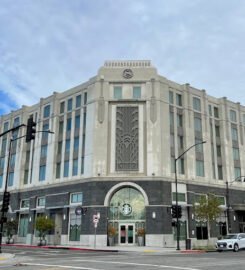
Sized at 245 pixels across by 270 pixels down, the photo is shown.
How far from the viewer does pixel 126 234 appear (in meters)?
43.7

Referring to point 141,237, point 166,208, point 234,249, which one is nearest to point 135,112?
point 166,208

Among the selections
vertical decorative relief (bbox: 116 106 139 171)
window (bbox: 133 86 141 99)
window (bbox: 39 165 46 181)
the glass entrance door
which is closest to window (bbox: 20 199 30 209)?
window (bbox: 39 165 46 181)

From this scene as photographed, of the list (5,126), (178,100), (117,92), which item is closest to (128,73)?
(117,92)

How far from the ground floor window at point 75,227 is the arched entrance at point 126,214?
471 centimetres

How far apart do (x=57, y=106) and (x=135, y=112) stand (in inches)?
567

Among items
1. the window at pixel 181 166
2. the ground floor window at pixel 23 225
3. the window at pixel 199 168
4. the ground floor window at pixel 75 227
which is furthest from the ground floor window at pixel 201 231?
the ground floor window at pixel 23 225

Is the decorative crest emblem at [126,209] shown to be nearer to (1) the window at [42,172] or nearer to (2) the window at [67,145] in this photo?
(2) the window at [67,145]

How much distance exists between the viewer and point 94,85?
50219mm

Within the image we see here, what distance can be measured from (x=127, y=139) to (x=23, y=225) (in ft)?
73.5

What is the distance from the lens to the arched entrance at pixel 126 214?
4362cm

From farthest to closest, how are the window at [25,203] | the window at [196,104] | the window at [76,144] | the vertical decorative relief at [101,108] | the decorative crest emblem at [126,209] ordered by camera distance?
the window at [25,203]
the window at [196,104]
the window at [76,144]
the vertical decorative relief at [101,108]
the decorative crest emblem at [126,209]

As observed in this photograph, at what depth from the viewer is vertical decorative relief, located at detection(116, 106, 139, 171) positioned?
4609 centimetres

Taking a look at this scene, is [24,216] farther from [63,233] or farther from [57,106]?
[57,106]

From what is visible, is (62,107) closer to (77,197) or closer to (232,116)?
(77,197)
